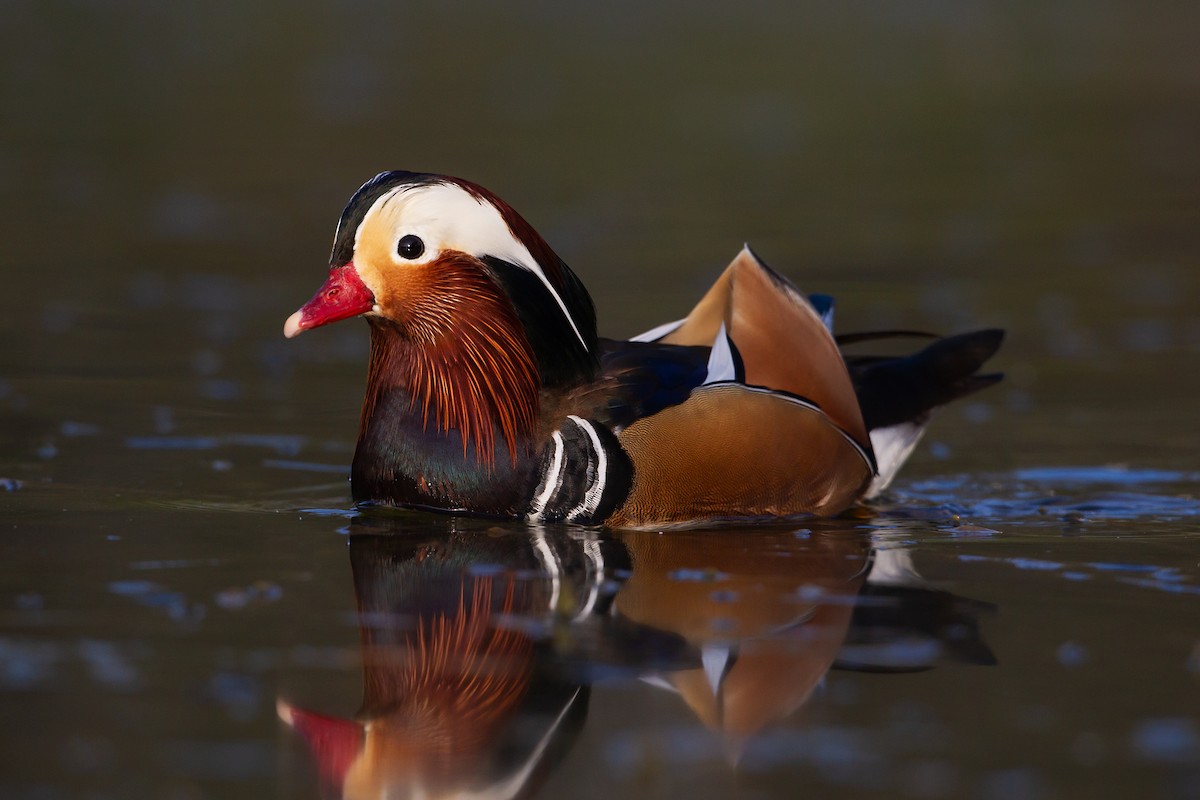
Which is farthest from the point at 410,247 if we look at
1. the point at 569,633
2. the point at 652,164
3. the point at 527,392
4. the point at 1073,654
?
the point at 652,164

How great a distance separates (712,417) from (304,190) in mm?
8350

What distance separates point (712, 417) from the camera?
6027 mm

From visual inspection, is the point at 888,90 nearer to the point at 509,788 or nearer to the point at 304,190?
the point at 304,190

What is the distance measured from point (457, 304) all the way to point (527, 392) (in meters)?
0.38

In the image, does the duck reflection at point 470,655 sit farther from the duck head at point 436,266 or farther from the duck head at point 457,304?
the duck head at point 436,266

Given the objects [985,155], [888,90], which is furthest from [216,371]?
[888,90]

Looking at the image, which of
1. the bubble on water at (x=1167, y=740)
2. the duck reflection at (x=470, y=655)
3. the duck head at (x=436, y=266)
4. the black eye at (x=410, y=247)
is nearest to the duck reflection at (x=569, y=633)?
the duck reflection at (x=470, y=655)

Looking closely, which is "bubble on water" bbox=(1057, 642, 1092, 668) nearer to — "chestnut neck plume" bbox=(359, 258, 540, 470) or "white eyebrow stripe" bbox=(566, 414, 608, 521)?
"white eyebrow stripe" bbox=(566, 414, 608, 521)

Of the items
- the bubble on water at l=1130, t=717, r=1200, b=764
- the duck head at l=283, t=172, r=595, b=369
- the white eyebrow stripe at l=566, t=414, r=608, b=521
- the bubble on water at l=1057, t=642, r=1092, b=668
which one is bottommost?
the bubble on water at l=1130, t=717, r=1200, b=764

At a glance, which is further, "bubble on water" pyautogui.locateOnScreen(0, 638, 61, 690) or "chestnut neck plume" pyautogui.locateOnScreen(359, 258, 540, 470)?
"chestnut neck plume" pyautogui.locateOnScreen(359, 258, 540, 470)

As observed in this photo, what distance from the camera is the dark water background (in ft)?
13.3

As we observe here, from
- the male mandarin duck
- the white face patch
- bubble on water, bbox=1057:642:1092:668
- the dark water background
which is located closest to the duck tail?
the dark water background

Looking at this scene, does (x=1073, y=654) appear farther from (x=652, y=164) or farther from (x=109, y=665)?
(x=652, y=164)

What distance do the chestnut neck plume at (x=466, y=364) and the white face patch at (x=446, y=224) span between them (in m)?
0.08
